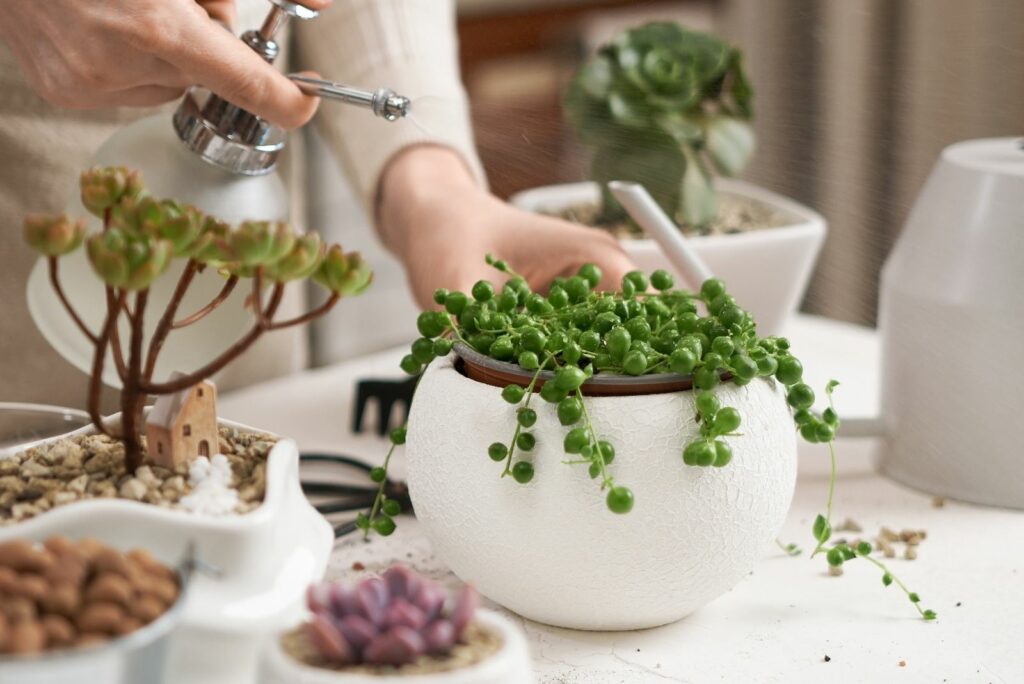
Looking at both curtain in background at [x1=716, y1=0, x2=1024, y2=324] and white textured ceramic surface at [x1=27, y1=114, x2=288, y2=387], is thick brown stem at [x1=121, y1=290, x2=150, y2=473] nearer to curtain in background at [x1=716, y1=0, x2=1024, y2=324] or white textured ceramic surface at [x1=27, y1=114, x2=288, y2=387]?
white textured ceramic surface at [x1=27, y1=114, x2=288, y2=387]

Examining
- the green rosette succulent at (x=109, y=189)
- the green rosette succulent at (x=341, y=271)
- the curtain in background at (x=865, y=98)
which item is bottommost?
the curtain in background at (x=865, y=98)

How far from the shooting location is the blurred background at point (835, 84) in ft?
7.07

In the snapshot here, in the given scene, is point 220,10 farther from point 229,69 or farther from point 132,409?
point 132,409

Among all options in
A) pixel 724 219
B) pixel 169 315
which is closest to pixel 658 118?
pixel 724 219

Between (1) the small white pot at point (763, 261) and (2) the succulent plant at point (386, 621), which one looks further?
(1) the small white pot at point (763, 261)

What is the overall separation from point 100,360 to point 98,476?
0.06 meters

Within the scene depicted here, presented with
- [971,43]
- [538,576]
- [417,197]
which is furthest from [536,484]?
[971,43]

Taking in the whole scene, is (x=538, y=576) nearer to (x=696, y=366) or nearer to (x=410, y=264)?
(x=696, y=366)

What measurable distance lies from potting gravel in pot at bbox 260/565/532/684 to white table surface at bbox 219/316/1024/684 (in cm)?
14

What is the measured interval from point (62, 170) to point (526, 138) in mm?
354

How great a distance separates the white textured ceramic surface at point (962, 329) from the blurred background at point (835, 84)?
1.20m

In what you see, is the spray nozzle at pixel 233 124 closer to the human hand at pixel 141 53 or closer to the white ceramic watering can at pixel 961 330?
the human hand at pixel 141 53

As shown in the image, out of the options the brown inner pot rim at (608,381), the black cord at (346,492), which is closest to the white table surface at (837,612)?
the black cord at (346,492)

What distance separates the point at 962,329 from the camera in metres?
0.65
